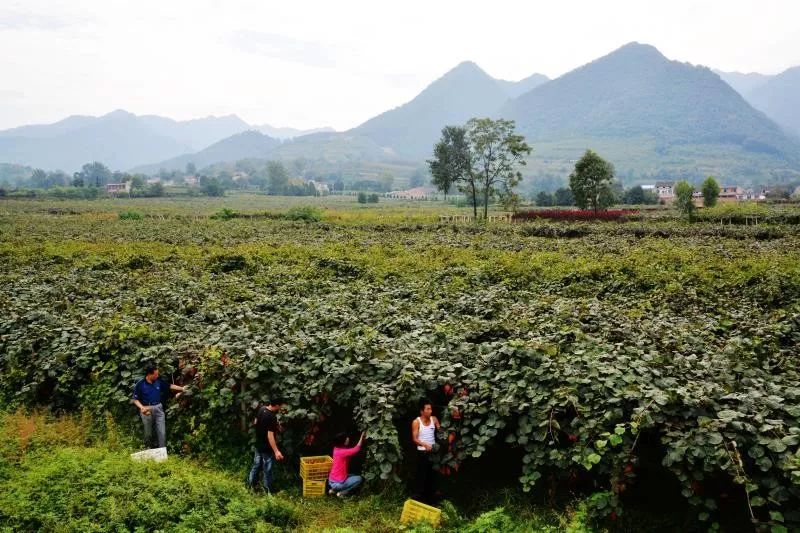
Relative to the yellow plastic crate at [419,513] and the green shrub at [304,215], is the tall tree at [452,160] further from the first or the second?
the yellow plastic crate at [419,513]

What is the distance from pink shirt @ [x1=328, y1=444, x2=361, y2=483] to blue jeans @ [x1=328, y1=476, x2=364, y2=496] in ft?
0.13

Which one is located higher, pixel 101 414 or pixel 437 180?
pixel 437 180

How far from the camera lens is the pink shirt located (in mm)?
7391

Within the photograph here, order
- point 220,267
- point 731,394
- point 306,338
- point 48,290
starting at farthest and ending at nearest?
point 220,267 < point 48,290 < point 306,338 < point 731,394

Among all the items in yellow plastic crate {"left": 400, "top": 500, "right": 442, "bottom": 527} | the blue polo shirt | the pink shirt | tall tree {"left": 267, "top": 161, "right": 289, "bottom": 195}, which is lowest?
yellow plastic crate {"left": 400, "top": 500, "right": 442, "bottom": 527}

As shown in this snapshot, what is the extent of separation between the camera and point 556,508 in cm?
664

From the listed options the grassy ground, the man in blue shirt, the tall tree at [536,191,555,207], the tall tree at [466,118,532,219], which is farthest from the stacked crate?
the tall tree at [536,191,555,207]

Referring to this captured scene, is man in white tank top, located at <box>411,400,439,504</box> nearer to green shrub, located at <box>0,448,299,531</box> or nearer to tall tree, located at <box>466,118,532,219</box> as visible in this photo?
green shrub, located at <box>0,448,299,531</box>

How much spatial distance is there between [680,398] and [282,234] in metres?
31.8

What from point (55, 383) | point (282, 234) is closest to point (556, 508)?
point (55, 383)

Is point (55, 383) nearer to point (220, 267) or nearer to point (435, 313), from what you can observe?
point (435, 313)

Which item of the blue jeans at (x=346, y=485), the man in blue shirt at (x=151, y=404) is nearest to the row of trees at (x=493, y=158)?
the man in blue shirt at (x=151, y=404)

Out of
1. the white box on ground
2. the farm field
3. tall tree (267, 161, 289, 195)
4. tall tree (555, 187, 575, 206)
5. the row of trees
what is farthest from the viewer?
tall tree (267, 161, 289, 195)

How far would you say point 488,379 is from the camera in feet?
24.4
